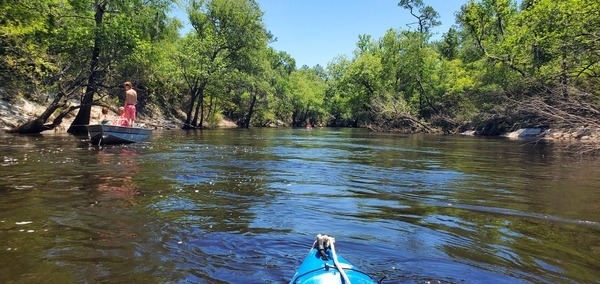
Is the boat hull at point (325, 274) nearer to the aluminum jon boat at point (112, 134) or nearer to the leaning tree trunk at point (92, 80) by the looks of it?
the aluminum jon boat at point (112, 134)

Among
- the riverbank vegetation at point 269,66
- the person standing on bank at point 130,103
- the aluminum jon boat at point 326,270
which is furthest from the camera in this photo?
the riverbank vegetation at point 269,66

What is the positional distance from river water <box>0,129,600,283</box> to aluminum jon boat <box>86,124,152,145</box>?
4515 mm

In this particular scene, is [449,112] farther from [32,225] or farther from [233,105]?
[32,225]

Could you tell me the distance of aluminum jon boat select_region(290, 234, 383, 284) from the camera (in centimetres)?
263

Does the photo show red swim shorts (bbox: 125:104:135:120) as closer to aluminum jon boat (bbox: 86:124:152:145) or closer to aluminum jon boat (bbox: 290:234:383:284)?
aluminum jon boat (bbox: 86:124:152:145)

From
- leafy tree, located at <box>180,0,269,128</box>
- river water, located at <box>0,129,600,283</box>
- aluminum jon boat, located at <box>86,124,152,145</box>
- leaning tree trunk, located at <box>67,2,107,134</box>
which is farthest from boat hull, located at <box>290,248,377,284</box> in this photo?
leafy tree, located at <box>180,0,269,128</box>

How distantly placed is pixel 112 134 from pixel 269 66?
30388 millimetres

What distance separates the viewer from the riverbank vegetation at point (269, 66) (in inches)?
732

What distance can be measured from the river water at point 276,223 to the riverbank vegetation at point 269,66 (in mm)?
7098

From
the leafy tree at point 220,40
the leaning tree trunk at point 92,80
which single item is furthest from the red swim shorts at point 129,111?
the leafy tree at point 220,40

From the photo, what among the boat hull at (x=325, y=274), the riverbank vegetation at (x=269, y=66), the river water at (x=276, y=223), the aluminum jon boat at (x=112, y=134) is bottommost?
the river water at (x=276, y=223)

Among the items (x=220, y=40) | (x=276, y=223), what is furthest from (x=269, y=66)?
(x=276, y=223)

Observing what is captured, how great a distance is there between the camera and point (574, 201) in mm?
7418

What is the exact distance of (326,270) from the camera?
9.06 ft
